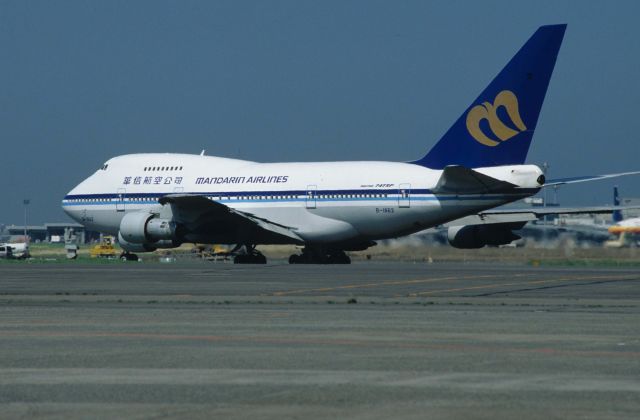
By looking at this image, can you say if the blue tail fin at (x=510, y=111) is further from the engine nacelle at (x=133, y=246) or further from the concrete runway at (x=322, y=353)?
the concrete runway at (x=322, y=353)

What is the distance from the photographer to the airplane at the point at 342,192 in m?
48.0

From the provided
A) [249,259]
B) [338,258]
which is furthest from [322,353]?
[338,258]

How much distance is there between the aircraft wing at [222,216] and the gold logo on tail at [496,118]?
10.1 metres

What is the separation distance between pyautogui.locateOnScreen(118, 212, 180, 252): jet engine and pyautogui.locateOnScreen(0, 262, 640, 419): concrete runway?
78.2 ft

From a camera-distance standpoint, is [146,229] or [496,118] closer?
[496,118]

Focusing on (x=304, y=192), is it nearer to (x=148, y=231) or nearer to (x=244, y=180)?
(x=244, y=180)

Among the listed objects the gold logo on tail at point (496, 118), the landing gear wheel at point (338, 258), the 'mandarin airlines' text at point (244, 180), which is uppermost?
the gold logo on tail at point (496, 118)

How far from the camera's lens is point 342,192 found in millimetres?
52281

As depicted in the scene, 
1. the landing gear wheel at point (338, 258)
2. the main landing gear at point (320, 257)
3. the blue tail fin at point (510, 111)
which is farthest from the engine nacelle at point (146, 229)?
the blue tail fin at point (510, 111)

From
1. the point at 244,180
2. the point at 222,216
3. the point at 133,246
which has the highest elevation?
the point at 244,180

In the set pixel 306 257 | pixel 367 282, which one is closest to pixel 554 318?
pixel 367 282

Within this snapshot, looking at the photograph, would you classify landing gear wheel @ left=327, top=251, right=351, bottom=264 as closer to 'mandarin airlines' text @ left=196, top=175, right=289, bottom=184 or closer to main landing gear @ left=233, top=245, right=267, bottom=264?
main landing gear @ left=233, top=245, right=267, bottom=264

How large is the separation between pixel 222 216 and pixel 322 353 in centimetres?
3939

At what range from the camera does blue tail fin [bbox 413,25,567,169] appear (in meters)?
47.6
